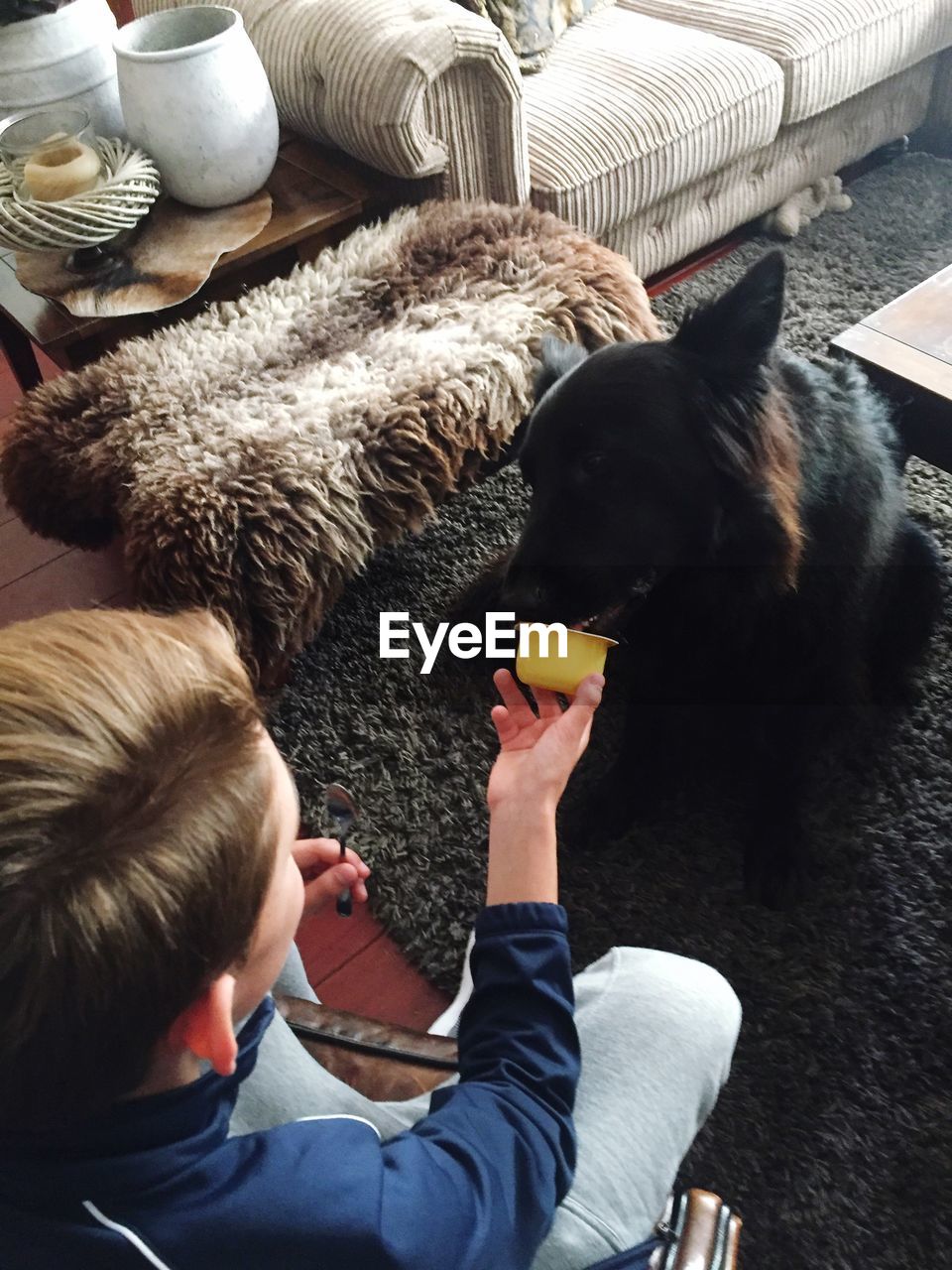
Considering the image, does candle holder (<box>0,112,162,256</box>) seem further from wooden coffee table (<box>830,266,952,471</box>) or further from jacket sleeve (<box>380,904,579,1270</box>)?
jacket sleeve (<box>380,904,579,1270</box>)

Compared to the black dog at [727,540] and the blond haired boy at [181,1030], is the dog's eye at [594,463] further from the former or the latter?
the blond haired boy at [181,1030]

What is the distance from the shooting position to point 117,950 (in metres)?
0.47

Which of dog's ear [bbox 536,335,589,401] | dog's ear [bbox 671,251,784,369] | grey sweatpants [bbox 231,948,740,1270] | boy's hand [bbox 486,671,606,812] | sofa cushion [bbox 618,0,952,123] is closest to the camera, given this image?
grey sweatpants [bbox 231,948,740,1270]

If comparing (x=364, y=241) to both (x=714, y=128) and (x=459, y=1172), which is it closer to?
(x=714, y=128)

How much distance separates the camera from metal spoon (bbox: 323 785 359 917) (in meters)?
0.98

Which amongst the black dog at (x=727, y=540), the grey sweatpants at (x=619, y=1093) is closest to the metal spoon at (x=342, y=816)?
the grey sweatpants at (x=619, y=1093)

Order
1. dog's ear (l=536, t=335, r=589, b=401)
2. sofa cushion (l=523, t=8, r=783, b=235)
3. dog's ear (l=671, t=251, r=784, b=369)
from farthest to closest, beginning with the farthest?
sofa cushion (l=523, t=8, r=783, b=235)
dog's ear (l=536, t=335, r=589, b=401)
dog's ear (l=671, t=251, r=784, b=369)

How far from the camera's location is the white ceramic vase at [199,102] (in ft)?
5.14

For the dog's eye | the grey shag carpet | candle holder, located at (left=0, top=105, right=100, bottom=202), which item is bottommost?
the grey shag carpet

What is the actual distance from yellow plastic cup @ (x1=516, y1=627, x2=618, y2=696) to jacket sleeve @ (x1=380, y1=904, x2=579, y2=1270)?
0.38m

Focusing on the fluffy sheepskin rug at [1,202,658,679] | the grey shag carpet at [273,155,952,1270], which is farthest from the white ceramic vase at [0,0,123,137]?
the grey shag carpet at [273,155,952,1270]

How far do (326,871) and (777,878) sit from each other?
0.67 meters

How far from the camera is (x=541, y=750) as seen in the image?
85cm

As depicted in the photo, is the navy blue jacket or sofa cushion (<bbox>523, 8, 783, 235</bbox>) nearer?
the navy blue jacket
